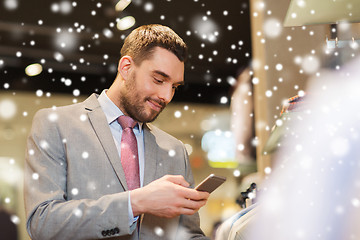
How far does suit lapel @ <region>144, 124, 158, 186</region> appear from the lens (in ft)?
4.83

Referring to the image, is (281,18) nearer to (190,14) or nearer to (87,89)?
(190,14)

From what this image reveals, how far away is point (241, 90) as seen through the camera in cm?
264

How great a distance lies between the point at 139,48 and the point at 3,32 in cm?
213

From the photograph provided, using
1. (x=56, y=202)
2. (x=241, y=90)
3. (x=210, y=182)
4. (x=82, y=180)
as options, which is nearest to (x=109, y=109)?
(x=82, y=180)

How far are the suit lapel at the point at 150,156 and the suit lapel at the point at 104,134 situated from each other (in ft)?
0.38

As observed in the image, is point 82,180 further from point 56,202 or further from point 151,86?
point 151,86

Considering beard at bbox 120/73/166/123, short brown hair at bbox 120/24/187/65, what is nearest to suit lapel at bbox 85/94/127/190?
beard at bbox 120/73/166/123

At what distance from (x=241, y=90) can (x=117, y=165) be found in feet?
4.74

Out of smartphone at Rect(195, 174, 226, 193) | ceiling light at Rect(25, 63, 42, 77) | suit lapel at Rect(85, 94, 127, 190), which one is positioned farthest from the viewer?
ceiling light at Rect(25, 63, 42, 77)

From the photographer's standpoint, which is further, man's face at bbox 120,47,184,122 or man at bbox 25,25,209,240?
man's face at bbox 120,47,184,122

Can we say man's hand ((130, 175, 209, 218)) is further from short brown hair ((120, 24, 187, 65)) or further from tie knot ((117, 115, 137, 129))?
short brown hair ((120, 24, 187, 65))

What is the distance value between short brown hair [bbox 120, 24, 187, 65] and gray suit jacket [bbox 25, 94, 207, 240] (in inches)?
11.1

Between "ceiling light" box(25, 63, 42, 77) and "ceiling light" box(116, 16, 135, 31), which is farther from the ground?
"ceiling light" box(116, 16, 135, 31)

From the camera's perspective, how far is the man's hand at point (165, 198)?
1.20 meters
